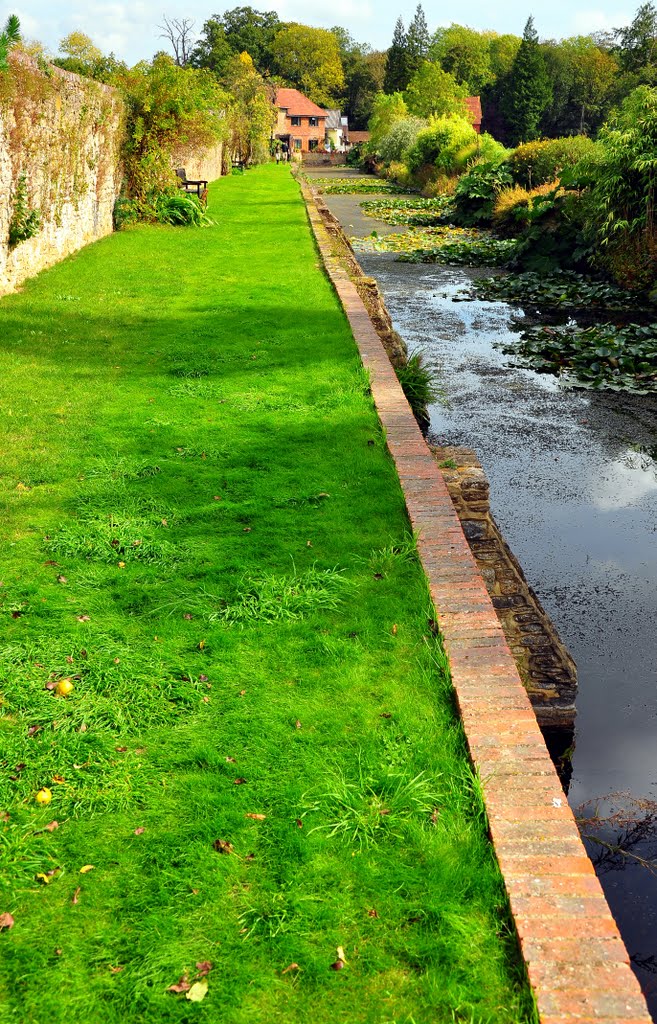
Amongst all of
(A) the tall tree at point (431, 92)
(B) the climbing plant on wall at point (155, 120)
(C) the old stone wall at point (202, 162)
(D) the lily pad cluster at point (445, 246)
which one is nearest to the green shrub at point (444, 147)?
(C) the old stone wall at point (202, 162)

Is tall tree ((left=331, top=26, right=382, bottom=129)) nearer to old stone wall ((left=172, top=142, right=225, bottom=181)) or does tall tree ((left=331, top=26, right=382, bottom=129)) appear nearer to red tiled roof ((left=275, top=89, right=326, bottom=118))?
red tiled roof ((left=275, top=89, right=326, bottom=118))

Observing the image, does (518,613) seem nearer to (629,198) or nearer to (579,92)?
(629,198)

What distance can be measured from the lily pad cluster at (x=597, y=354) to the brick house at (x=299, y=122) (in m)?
85.9

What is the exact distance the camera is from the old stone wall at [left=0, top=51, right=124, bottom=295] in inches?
436

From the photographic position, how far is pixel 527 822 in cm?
259

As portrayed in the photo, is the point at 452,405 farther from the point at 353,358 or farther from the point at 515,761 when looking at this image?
the point at 515,761

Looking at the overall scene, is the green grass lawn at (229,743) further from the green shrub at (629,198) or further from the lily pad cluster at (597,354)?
the green shrub at (629,198)

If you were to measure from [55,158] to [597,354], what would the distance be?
9.18 m

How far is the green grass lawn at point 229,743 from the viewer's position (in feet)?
7.24

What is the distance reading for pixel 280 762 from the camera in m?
2.94

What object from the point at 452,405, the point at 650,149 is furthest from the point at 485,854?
the point at 650,149

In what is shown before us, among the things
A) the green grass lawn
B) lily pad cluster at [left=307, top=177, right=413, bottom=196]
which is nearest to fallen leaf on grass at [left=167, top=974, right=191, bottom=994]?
the green grass lawn

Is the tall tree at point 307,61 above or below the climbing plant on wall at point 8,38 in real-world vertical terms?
above

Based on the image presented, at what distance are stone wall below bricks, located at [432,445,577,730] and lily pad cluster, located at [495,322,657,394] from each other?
16.5ft
